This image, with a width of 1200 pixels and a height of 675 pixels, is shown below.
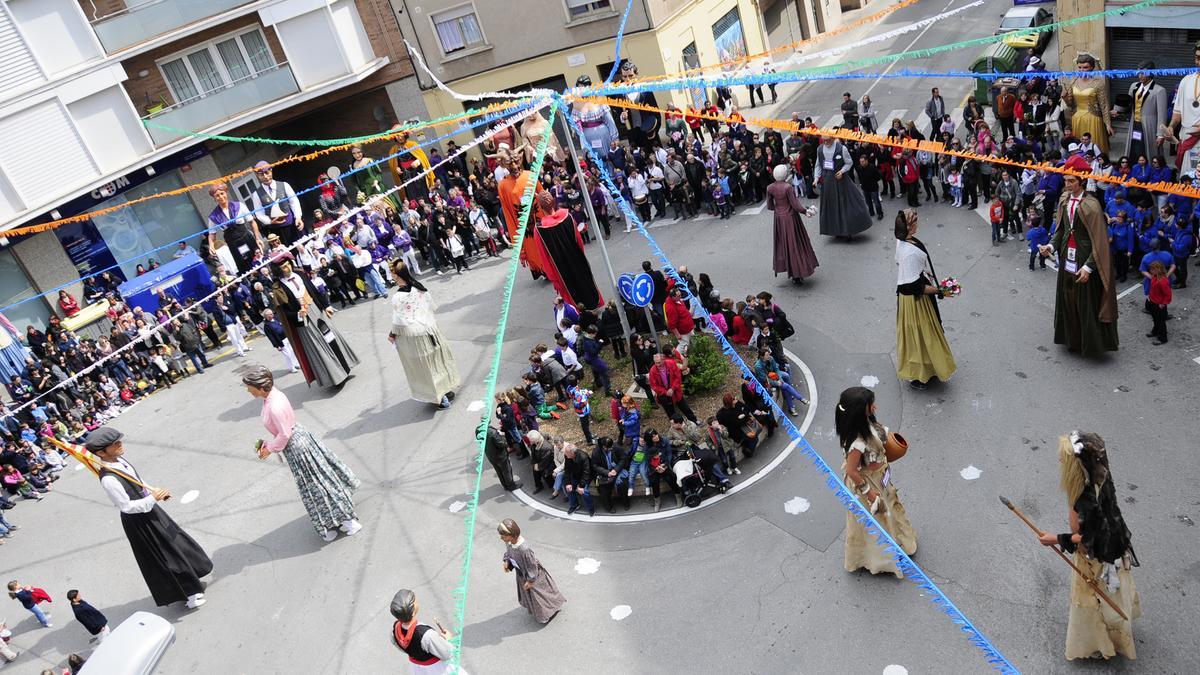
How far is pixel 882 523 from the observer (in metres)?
7.89

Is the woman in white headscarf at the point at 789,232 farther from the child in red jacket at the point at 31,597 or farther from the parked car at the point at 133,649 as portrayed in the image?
the child in red jacket at the point at 31,597

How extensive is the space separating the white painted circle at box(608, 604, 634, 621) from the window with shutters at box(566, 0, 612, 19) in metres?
18.0

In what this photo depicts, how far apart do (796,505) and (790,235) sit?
5258 mm

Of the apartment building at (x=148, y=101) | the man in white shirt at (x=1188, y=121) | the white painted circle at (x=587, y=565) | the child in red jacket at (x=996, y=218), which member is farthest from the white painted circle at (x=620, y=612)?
the apartment building at (x=148, y=101)

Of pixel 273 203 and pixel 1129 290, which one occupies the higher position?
pixel 273 203

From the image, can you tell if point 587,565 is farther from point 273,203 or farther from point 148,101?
point 148,101

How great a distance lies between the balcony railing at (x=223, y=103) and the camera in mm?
22688

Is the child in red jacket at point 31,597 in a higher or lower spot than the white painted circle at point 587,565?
higher

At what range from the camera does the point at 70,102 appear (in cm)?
2130

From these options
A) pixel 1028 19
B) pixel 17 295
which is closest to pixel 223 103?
pixel 17 295

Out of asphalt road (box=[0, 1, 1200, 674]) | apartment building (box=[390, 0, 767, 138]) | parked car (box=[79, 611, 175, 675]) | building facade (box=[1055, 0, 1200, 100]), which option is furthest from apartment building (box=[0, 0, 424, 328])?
parked car (box=[79, 611, 175, 675])

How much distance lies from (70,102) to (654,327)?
16.7m

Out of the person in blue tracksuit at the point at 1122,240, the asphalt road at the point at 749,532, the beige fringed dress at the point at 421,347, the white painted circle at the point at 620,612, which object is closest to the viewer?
the asphalt road at the point at 749,532

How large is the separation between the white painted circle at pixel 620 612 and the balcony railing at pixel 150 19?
20.2m
